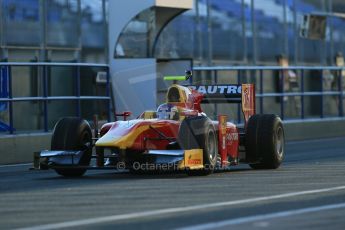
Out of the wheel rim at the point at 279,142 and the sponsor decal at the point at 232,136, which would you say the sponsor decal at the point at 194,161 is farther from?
the wheel rim at the point at 279,142

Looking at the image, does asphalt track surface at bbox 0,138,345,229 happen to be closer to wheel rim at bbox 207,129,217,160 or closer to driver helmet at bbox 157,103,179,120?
wheel rim at bbox 207,129,217,160

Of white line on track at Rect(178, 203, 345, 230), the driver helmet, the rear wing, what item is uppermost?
the rear wing

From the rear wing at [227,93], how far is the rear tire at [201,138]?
173cm

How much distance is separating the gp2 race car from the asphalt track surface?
0.24m

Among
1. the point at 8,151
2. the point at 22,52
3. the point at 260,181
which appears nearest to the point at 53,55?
the point at 22,52

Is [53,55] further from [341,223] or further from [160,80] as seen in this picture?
[341,223]

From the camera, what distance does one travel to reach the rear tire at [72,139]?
44.0 feet

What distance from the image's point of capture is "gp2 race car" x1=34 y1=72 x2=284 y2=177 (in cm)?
1277

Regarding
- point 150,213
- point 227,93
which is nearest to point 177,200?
point 150,213

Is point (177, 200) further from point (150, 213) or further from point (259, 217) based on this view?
point (259, 217)

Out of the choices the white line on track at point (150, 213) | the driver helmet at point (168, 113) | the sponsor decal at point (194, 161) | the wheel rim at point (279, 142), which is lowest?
the white line on track at point (150, 213)

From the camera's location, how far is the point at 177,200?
10180 mm

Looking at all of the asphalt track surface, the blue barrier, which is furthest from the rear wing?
the blue barrier

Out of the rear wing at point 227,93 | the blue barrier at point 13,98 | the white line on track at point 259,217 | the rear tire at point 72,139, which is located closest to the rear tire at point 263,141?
the rear wing at point 227,93
